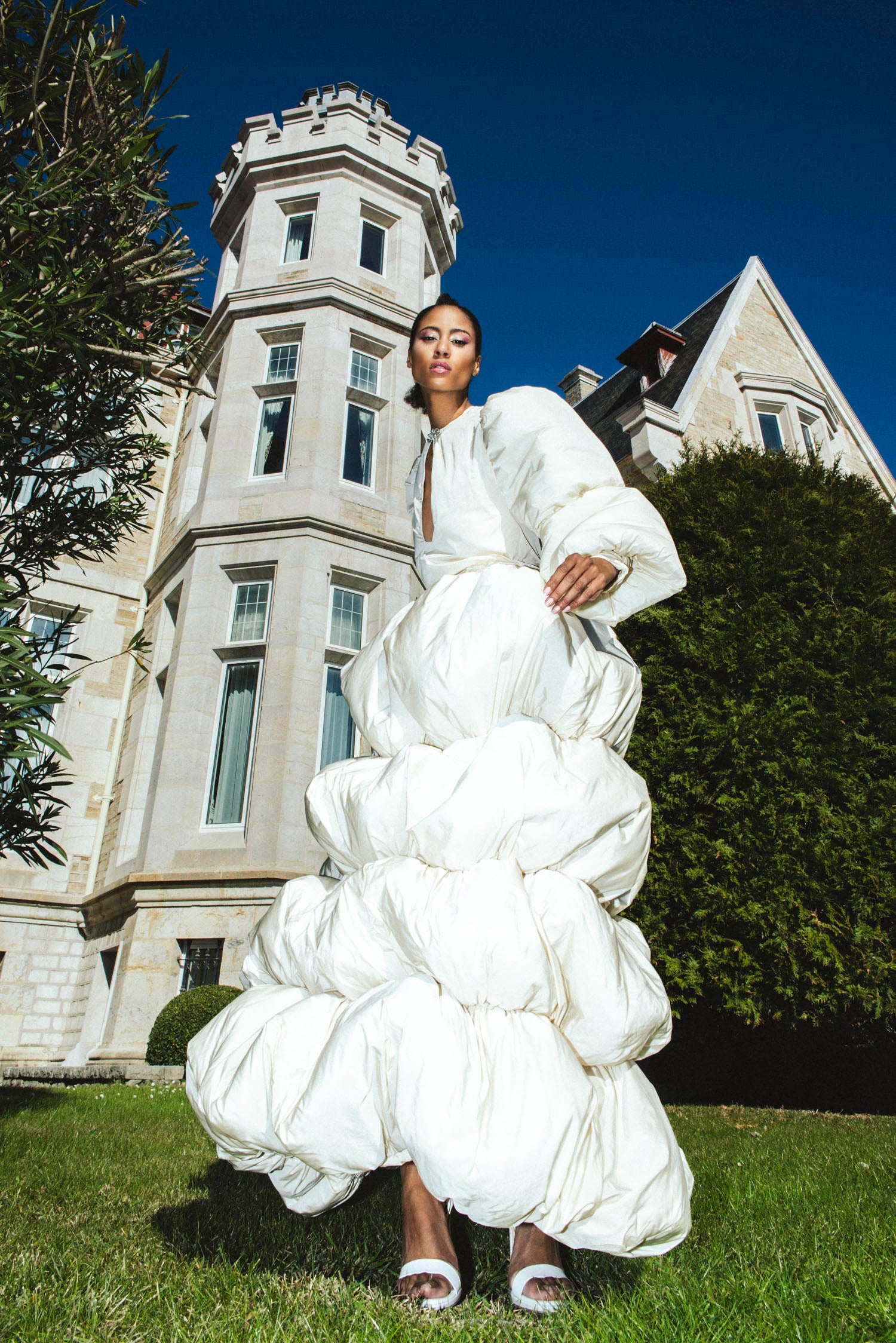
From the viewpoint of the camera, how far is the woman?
1670 millimetres

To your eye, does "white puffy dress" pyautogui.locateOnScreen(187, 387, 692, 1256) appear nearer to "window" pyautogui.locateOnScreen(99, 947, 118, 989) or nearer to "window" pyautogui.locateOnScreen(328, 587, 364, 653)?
"window" pyautogui.locateOnScreen(328, 587, 364, 653)

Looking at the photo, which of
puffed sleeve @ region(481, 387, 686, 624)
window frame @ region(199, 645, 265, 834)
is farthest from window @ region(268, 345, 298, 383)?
puffed sleeve @ region(481, 387, 686, 624)

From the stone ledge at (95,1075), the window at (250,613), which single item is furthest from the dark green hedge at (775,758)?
the window at (250,613)

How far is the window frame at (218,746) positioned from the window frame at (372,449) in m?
2.97

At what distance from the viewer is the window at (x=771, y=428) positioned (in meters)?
13.9

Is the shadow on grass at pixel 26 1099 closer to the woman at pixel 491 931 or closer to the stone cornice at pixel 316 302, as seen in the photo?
the woman at pixel 491 931

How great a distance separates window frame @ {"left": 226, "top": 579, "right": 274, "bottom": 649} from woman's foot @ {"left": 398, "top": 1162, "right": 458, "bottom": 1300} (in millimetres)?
9047

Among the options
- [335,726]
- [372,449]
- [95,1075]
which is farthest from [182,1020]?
[372,449]

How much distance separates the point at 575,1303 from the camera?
1731mm

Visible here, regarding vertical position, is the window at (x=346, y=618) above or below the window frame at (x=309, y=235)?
below

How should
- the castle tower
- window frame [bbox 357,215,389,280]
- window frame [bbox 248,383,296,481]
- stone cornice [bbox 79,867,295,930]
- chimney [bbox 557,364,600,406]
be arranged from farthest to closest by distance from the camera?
1. chimney [bbox 557,364,600,406]
2. window frame [bbox 357,215,389,280]
3. window frame [bbox 248,383,296,481]
4. the castle tower
5. stone cornice [bbox 79,867,295,930]

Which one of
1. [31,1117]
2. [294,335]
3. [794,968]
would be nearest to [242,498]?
[294,335]

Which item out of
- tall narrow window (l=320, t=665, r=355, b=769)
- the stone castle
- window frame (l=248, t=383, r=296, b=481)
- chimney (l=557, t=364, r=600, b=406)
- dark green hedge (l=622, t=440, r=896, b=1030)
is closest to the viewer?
dark green hedge (l=622, t=440, r=896, b=1030)

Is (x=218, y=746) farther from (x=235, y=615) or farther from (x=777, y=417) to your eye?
(x=777, y=417)
